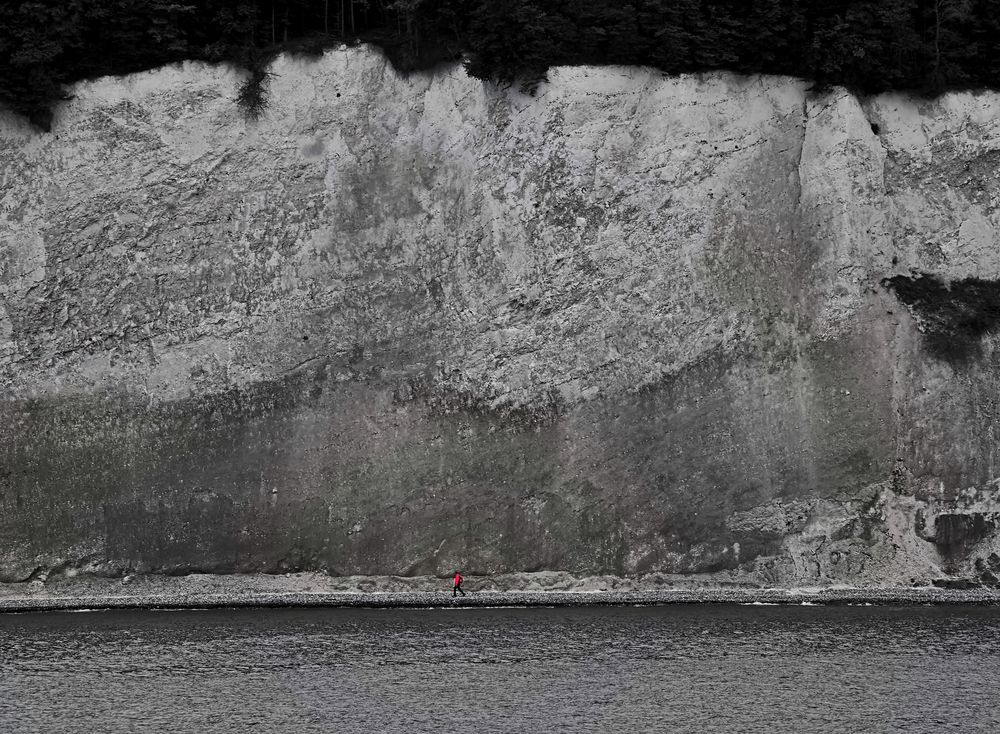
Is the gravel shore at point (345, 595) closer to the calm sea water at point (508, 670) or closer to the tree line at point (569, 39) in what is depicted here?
the calm sea water at point (508, 670)

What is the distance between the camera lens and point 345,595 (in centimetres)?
2970

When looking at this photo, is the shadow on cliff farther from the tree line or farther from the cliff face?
the tree line

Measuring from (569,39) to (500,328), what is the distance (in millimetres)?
7930

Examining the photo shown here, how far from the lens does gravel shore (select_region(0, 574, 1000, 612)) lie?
1134 inches

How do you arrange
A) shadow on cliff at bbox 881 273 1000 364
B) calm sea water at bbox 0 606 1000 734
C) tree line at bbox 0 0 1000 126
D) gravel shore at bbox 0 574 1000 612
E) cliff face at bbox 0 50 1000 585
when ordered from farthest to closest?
tree line at bbox 0 0 1000 126 < shadow on cliff at bbox 881 273 1000 364 < cliff face at bbox 0 50 1000 585 < gravel shore at bbox 0 574 1000 612 < calm sea water at bbox 0 606 1000 734

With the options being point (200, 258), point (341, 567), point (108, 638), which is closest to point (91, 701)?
point (108, 638)

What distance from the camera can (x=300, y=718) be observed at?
21922 millimetres

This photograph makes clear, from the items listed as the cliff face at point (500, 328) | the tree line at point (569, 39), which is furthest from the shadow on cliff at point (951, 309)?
the tree line at point (569, 39)

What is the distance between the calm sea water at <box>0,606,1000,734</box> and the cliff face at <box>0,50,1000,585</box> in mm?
2917

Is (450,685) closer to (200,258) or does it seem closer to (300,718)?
(300,718)

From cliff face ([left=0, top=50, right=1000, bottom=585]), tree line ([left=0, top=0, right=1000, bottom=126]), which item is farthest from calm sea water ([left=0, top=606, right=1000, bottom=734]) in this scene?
tree line ([left=0, top=0, right=1000, bottom=126])

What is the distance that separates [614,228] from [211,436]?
11628mm

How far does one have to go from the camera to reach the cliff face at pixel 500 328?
3062 cm

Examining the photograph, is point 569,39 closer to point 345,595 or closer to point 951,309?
point 951,309
